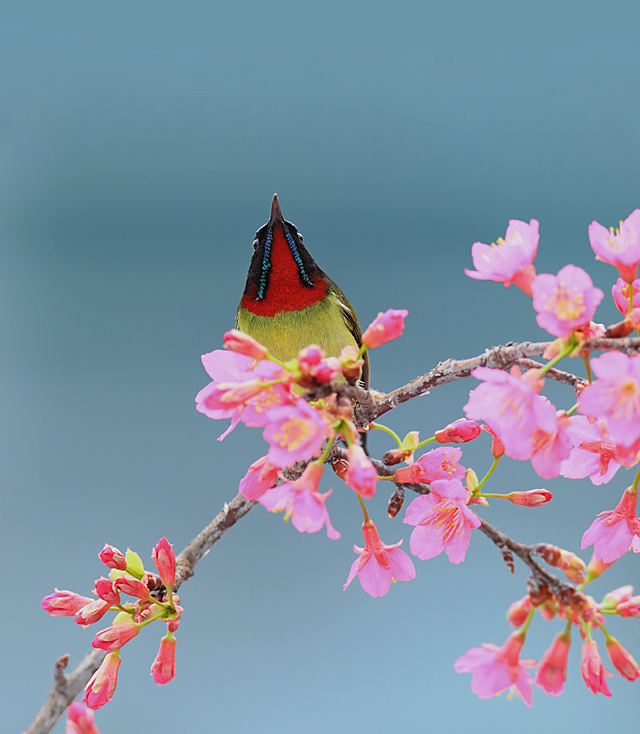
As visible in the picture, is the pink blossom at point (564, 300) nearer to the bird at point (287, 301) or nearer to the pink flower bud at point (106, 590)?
the pink flower bud at point (106, 590)

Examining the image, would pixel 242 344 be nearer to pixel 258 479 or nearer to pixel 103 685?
pixel 258 479

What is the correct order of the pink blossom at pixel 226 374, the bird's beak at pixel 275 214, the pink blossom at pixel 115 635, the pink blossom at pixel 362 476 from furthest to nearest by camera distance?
the bird's beak at pixel 275 214 → the pink blossom at pixel 115 635 → the pink blossom at pixel 226 374 → the pink blossom at pixel 362 476

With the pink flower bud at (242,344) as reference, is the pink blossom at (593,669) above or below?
below

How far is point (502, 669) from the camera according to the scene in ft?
1.59

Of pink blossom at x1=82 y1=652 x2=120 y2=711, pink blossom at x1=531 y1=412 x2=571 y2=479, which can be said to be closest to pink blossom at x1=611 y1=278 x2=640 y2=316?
pink blossom at x1=531 y1=412 x2=571 y2=479

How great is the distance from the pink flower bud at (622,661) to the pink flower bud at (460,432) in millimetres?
237

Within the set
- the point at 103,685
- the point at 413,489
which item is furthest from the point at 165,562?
the point at 413,489

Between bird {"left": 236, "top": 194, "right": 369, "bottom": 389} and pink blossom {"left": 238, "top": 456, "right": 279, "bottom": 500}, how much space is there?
2.75 feet

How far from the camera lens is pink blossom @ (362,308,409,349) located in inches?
19.5

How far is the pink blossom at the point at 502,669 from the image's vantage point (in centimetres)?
48

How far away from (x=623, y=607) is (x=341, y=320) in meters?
1.00

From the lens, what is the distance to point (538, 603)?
47cm

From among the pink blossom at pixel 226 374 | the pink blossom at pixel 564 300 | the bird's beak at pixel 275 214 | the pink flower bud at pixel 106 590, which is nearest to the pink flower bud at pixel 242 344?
the pink blossom at pixel 226 374

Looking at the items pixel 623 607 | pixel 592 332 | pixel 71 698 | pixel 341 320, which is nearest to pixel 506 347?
pixel 592 332
